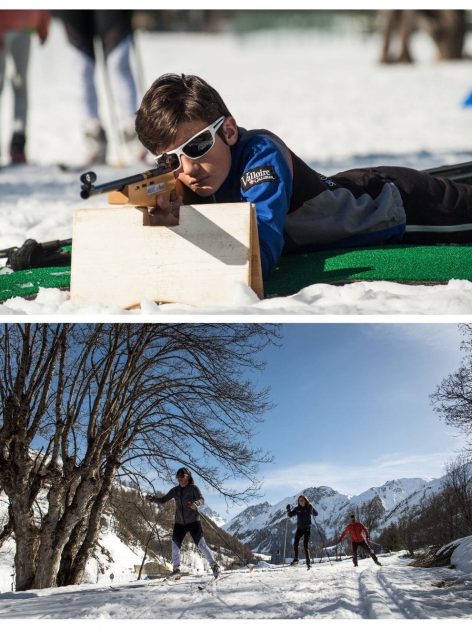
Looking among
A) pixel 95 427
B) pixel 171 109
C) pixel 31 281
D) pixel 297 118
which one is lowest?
pixel 95 427

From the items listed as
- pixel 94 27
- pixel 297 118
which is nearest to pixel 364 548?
pixel 94 27

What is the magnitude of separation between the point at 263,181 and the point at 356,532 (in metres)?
1.25

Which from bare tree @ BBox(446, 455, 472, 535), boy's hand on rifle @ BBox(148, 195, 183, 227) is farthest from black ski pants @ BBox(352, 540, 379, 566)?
boy's hand on rifle @ BBox(148, 195, 183, 227)

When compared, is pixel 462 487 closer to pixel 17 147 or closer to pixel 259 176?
pixel 259 176

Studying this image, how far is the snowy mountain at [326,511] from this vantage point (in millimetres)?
3869

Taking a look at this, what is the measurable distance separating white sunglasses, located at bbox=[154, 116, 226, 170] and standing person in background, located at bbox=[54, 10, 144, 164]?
2783 millimetres

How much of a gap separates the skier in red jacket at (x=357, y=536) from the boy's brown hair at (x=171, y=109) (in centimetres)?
142

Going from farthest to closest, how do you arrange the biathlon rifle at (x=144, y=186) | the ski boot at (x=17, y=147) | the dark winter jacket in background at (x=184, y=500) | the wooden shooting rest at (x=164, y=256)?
the ski boot at (x=17, y=147) → the dark winter jacket in background at (x=184, y=500) → the wooden shooting rest at (x=164, y=256) → the biathlon rifle at (x=144, y=186)

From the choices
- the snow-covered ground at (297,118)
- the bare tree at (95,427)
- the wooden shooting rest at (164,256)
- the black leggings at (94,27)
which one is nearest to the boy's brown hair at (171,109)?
the wooden shooting rest at (164,256)

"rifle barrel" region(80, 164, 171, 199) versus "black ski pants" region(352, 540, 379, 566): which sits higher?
"rifle barrel" region(80, 164, 171, 199)

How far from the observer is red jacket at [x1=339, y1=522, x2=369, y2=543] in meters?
3.91

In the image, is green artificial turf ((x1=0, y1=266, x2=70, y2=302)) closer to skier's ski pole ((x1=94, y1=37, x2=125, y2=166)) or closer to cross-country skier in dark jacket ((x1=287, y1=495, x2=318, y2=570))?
cross-country skier in dark jacket ((x1=287, y1=495, x2=318, y2=570))

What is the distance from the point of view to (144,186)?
345cm

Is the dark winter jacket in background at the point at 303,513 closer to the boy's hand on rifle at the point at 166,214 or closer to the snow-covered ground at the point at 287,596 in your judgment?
the snow-covered ground at the point at 287,596
